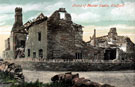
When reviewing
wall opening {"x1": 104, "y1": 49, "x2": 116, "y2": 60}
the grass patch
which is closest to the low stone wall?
the grass patch

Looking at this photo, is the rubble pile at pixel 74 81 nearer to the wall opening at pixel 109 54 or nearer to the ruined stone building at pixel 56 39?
the ruined stone building at pixel 56 39

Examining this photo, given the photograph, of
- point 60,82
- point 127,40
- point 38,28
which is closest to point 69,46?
point 38,28

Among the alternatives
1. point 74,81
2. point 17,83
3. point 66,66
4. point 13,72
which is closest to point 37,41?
point 66,66

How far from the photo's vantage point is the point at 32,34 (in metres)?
17.3

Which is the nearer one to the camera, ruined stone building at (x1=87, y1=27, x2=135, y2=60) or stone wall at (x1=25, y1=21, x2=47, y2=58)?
stone wall at (x1=25, y1=21, x2=47, y2=58)

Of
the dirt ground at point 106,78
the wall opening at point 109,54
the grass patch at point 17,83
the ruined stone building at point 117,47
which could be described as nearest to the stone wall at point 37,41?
the dirt ground at point 106,78

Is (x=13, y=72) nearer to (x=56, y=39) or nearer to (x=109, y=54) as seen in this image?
(x=56, y=39)

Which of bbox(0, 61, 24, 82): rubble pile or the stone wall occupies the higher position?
the stone wall

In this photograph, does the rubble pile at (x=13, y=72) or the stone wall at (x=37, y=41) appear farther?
the stone wall at (x=37, y=41)

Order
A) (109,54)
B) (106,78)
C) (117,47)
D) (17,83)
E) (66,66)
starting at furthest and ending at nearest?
1. (117,47)
2. (109,54)
3. (66,66)
4. (106,78)
5. (17,83)

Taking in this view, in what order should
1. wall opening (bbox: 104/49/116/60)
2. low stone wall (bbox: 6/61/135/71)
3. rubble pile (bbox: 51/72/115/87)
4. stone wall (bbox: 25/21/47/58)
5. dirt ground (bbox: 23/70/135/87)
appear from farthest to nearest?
wall opening (bbox: 104/49/116/60)
stone wall (bbox: 25/21/47/58)
low stone wall (bbox: 6/61/135/71)
dirt ground (bbox: 23/70/135/87)
rubble pile (bbox: 51/72/115/87)

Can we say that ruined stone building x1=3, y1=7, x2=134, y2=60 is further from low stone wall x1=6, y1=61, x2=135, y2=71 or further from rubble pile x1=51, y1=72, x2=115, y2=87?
rubble pile x1=51, y1=72, x2=115, y2=87

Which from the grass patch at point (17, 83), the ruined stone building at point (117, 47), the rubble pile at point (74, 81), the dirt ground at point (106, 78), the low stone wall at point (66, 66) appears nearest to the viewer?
the rubble pile at point (74, 81)

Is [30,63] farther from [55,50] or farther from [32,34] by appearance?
[32,34]
